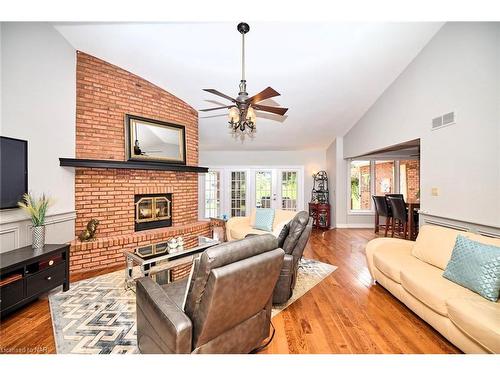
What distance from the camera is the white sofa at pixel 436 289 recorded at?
4.49 feet

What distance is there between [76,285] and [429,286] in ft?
12.0

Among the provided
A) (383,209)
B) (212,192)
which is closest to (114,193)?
(212,192)

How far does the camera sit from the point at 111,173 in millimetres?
3496

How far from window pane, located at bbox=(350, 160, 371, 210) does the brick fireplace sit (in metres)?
4.64

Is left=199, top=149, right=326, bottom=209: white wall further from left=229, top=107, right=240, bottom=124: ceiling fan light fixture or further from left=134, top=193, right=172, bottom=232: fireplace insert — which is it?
left=229, top=107, right=240, bottom=124: ceiling fan light fixture

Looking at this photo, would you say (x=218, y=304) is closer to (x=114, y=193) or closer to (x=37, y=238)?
(x=37, y=238)

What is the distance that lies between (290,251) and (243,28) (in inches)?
105

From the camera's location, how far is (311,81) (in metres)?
3.84

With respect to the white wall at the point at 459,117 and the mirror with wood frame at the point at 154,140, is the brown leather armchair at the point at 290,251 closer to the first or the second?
the white wall at the point at 459,117

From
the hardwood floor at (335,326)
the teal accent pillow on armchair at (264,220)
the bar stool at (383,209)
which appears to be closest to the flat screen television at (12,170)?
the hardwood floor at (335,326)

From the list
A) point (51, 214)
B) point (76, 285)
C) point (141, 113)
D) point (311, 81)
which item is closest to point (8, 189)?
point (51, 214)

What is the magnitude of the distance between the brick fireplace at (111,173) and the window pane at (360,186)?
4642 millimetres
